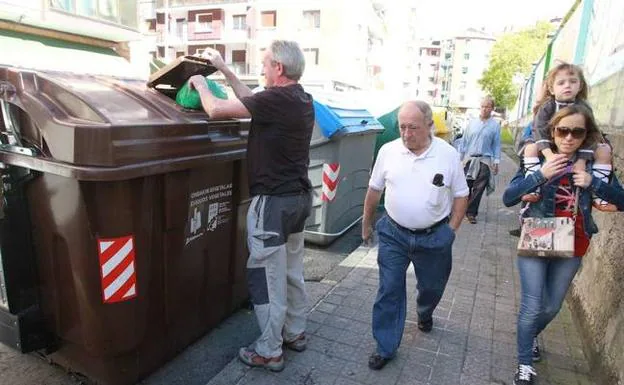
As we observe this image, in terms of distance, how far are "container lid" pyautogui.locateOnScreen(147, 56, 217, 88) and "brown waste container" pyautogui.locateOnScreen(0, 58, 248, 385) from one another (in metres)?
0.01

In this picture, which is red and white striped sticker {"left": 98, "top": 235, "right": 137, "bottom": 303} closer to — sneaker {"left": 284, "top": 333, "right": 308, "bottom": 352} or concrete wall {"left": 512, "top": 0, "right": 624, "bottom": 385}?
sneaker {"left": 284, "top": 333, "right": 308, "bottom": 352}

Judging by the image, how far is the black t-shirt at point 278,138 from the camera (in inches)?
93.7

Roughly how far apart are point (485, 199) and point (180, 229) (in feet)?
23.0

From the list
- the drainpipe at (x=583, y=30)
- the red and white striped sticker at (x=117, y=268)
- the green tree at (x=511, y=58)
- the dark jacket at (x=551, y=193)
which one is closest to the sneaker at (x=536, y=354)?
the dark jacket at (x=551, y=193)

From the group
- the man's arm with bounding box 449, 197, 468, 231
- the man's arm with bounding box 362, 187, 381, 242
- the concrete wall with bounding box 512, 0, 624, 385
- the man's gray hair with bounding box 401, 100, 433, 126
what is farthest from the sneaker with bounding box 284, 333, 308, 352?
the concrete wall with bounding box 512, 0, 624, 385

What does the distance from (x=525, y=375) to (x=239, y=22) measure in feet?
120

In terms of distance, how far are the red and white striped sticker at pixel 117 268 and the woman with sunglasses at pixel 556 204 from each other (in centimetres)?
202

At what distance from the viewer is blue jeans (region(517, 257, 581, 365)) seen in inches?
97.1

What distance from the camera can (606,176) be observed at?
232 cm

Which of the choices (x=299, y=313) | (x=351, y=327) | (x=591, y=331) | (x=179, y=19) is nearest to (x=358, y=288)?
(x=351, y=327)

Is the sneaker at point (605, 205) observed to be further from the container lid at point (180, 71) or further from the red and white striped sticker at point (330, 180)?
the red and white striped sticker at point (330, 180)

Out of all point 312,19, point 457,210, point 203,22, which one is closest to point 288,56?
point 457,210

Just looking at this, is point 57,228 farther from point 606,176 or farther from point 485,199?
point 485,199

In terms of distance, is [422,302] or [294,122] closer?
[294,122]
